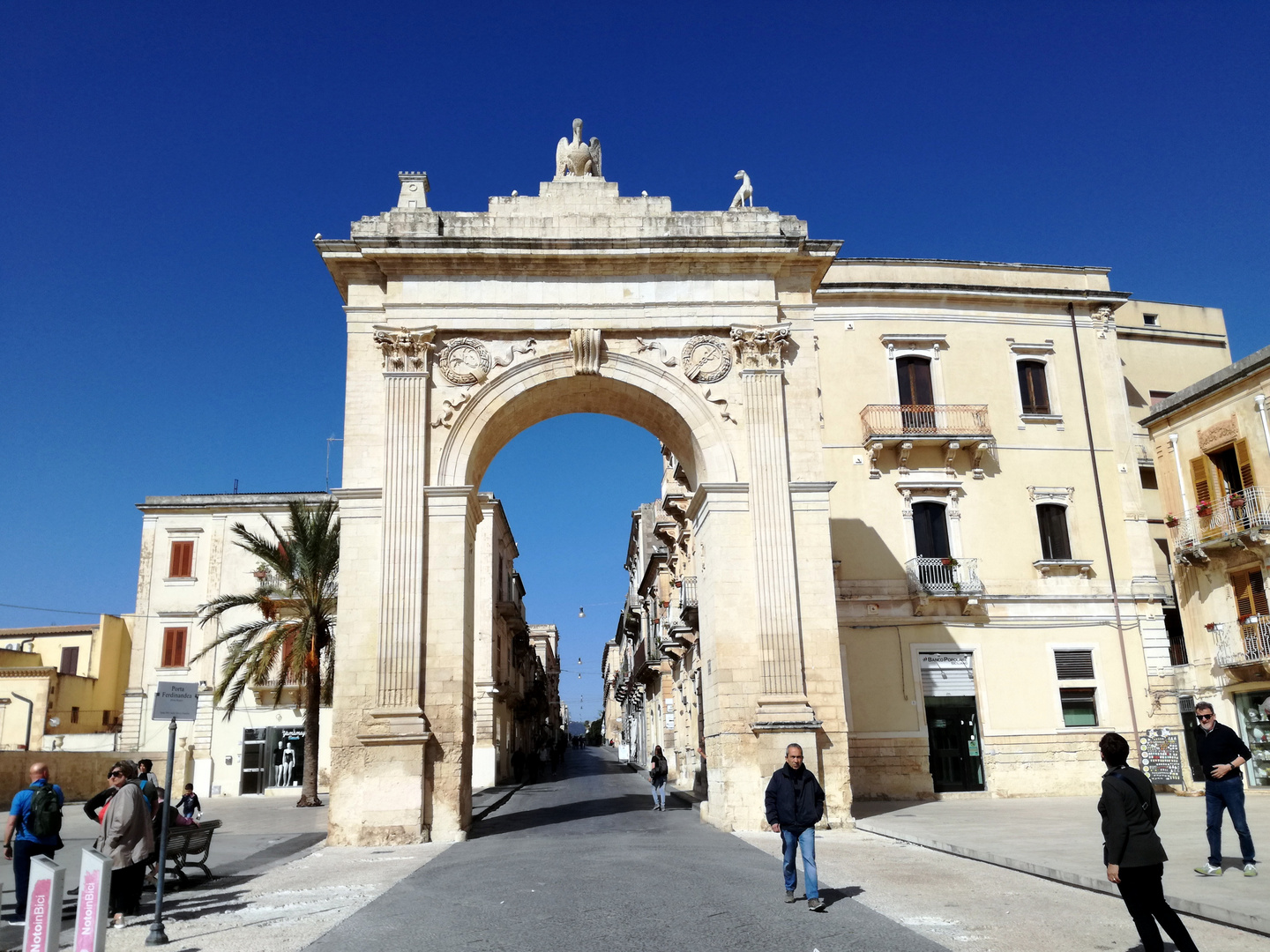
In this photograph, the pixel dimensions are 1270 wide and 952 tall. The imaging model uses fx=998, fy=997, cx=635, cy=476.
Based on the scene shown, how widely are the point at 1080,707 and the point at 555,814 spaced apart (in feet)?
43.4

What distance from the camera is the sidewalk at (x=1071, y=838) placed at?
346 inches

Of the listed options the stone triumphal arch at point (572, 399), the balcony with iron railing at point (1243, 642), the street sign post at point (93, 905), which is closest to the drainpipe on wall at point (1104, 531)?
the balcony with iron railing at point (1243, 642)

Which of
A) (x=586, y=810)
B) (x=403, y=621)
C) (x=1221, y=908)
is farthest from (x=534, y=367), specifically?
(x=1221, y=908)

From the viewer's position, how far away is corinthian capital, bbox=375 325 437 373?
1844 cm

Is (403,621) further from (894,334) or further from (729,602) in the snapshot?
(894,334)

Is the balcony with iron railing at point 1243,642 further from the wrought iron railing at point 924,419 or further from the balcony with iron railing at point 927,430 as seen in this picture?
the wrought iron railing at point 924,419

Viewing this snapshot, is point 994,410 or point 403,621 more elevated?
point 994,410

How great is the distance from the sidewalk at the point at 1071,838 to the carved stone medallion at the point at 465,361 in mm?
10622

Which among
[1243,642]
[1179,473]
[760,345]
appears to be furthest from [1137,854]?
[1179,473]

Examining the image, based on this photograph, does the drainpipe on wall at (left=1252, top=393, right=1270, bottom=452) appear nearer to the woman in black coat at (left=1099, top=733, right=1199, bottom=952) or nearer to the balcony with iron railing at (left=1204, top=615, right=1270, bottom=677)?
the balcony with iron railing at (left=1204, top=615, right=1270, bottom=677)

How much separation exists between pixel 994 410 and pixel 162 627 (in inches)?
1184

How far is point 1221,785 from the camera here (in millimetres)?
10125

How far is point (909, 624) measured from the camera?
80.2 feet

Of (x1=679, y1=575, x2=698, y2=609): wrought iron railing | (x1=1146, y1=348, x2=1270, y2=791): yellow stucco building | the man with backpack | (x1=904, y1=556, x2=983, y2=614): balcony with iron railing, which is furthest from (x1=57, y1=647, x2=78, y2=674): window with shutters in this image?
(x1=1146, y1=348, x2=1270, y2=791): yellow stucco building
